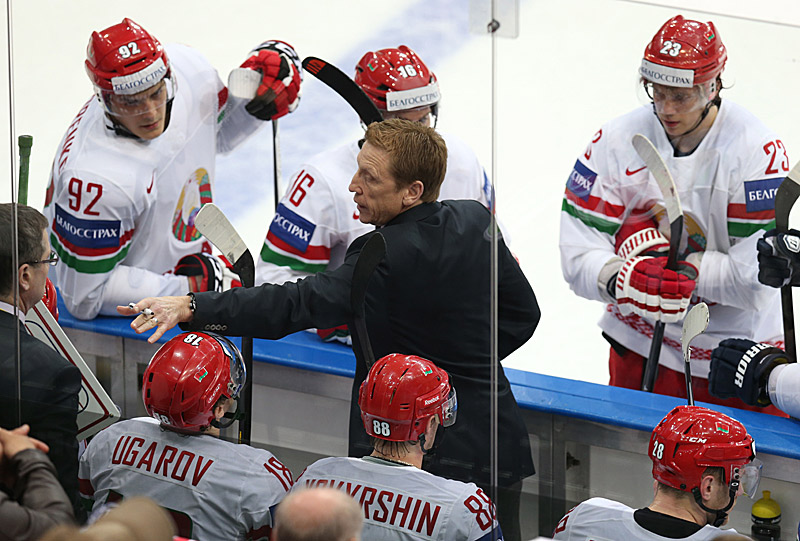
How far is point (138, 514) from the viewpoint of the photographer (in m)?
1.24

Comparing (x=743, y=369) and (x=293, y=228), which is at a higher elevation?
(x=293, y=228)

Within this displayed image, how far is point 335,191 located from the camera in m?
2.68

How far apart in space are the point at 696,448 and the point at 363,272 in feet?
2.18

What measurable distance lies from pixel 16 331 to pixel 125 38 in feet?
2.49

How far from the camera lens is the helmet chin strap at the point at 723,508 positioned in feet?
6.28

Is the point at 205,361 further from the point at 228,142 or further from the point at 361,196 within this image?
the point at 228,142

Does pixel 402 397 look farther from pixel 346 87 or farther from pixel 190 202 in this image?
pixel 190 202

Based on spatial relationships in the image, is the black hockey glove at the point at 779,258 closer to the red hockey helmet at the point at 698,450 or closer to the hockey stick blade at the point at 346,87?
the red hockey helmet at the point at 698,450

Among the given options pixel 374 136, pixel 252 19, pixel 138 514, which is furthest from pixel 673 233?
pixel 138 514

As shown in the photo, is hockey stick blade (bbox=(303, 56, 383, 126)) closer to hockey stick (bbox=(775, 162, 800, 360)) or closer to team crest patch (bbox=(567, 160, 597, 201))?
team crest patch (bbox=(567, 160, 597, 201))

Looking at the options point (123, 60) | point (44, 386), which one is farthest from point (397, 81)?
point (44, 386)

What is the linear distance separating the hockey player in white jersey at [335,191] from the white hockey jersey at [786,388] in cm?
92

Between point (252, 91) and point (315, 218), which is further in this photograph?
point (252, 91)

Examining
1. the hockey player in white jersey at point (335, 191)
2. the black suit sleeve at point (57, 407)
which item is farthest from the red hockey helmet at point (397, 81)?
the black suit sleeve at point (57, 407)
